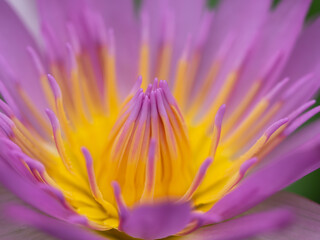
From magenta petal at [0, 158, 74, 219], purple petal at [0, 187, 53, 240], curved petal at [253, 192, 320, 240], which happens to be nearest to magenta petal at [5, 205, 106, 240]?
magenta petal at [0, 158, 74, 219]

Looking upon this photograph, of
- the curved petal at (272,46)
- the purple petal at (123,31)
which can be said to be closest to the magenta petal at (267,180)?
the curved petal at (272,46)

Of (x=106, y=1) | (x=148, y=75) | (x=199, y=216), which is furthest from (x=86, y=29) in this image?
(x=199, y=216)

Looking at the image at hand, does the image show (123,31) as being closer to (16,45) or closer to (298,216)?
(16,45)

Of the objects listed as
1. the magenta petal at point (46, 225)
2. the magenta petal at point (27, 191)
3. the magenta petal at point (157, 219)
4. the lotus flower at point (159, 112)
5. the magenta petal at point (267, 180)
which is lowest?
the magenta petal at point (46, 225)

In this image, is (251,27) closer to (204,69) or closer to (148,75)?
(204,69)

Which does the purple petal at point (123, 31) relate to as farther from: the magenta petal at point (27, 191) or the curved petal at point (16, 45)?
the magenta petal at point (27, 191)

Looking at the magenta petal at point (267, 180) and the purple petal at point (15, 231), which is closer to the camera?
the magenta petal at point (267, 180)
